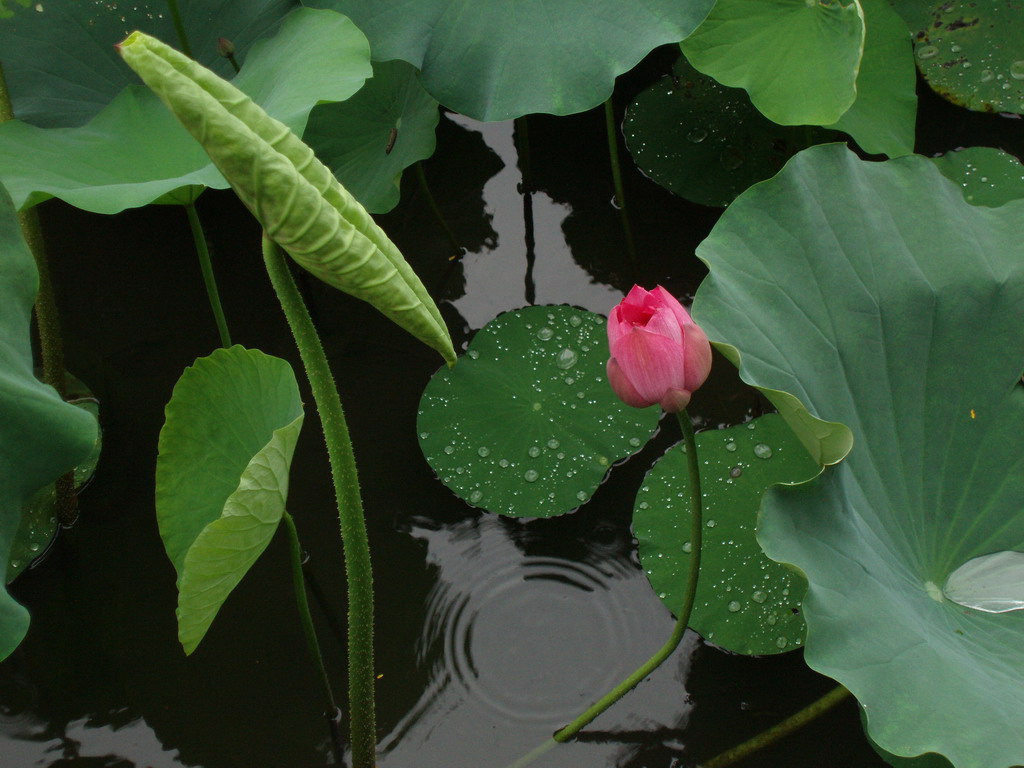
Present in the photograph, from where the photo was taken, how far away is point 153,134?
4.60 ft

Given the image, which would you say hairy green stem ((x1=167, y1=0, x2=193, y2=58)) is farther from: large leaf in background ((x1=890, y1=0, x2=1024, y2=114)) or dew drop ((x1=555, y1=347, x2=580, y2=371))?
large leaf in background ((x1=890, y1=0, x2=1024, y2=114))

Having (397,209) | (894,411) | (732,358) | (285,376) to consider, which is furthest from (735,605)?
(397,209)

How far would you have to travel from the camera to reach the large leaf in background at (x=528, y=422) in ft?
4.95

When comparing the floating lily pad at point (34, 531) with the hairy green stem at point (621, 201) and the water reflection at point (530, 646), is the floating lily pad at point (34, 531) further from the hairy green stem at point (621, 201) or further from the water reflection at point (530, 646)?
the hairy green stem at point (621, 201)

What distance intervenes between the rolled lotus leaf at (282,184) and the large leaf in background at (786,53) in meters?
0.97

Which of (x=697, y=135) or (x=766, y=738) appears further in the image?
(x=697, y=135)

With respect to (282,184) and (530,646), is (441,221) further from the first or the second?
(282,184)

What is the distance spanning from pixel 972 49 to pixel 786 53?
76cm

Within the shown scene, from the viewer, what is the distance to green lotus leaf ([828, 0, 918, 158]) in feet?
5.53

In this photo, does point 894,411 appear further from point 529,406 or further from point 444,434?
point 444,434

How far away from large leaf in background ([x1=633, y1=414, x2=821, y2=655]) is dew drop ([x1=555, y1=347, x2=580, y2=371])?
248 mm

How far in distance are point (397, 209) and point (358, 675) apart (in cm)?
117

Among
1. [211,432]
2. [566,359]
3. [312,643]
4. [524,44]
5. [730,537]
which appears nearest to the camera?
[211,432]

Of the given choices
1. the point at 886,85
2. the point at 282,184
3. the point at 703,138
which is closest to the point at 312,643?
the point at 282,184
